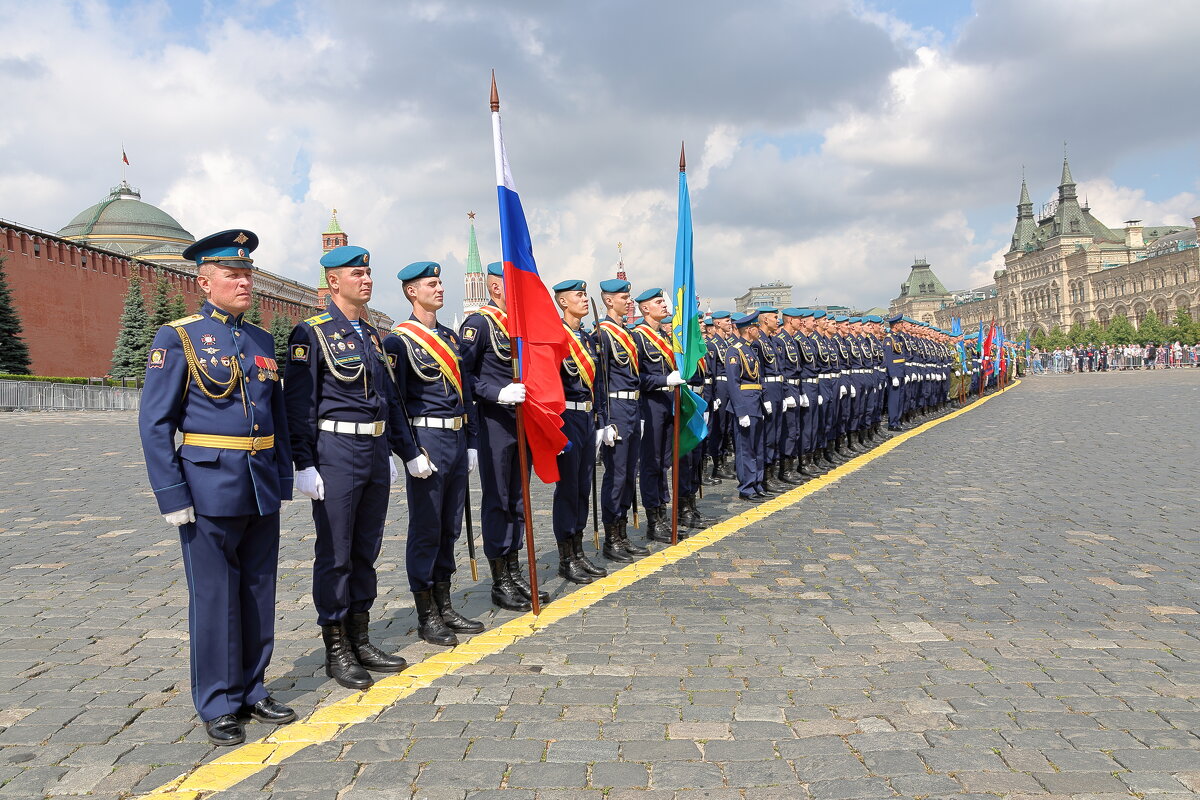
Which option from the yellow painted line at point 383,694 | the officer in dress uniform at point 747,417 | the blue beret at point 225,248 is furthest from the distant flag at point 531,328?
the officer in dress uniform at point 747,417

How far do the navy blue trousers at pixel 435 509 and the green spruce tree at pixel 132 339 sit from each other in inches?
1685

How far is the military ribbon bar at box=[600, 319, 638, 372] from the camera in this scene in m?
7.47

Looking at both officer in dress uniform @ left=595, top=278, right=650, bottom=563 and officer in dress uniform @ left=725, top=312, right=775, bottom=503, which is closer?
officer in dress uniform @ left=595, top=278, right=650, bottom=563

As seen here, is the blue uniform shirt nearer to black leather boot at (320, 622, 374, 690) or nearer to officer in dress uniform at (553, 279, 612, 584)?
black leather boot at (320, 622, 374, 690)

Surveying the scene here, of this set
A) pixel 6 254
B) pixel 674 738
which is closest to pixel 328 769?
pixel 674 738

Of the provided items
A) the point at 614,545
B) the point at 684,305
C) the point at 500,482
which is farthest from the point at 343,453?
the point at 684,305

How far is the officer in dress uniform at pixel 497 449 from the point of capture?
5816 mm

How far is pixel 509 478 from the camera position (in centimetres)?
590

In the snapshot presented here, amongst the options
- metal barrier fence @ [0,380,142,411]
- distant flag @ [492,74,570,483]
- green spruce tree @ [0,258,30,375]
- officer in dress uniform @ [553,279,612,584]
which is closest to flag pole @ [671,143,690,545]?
officer in dress uniform @ [553,279,612,584]

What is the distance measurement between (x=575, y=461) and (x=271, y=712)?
2.92 meters

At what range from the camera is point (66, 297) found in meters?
44.5

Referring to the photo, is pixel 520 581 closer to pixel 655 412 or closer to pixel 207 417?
pixel 655 412

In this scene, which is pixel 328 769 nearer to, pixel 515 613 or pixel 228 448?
pixel 228 448

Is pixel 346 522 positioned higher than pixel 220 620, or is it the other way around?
pixel 346 522
